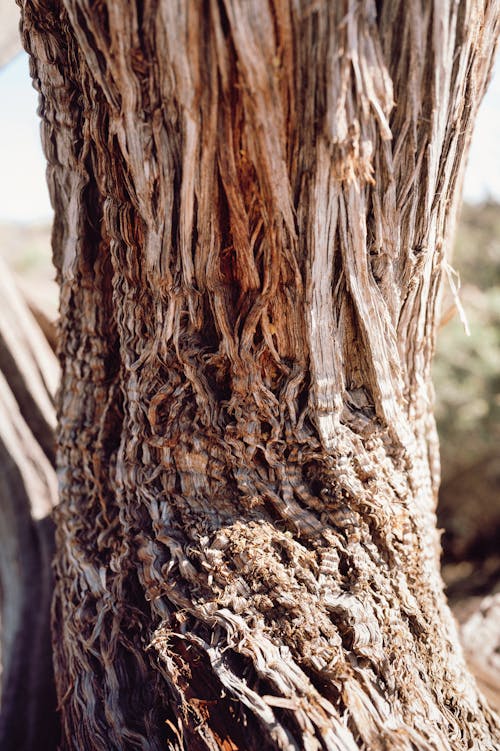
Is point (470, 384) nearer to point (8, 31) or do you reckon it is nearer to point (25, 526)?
point (25, 526)

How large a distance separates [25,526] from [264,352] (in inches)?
48.3

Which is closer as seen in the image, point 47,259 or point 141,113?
point 141,113

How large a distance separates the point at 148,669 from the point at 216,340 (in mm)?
671

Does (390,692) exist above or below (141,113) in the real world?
below

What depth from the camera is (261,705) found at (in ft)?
3.11

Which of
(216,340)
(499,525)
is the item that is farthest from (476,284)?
(216,340)

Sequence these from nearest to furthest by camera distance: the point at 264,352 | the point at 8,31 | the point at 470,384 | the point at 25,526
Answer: the point at 264,352, the point at 25,526, the point at 8,31, the point at 470,384

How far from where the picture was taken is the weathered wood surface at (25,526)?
162 cm

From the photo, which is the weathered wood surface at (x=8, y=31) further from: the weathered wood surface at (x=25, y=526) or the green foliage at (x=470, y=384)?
the green foliage at (x=470, y=384)

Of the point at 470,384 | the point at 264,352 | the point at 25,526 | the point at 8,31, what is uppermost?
the point at 470,384

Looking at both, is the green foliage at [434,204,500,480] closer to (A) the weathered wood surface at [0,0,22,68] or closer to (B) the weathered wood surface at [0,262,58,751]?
(B) the weathered wood surface at [0,262,58,751]

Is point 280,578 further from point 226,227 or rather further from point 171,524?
point 226,227

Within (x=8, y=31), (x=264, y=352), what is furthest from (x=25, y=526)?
(x=8, y=31)

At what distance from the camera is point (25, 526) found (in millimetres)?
1882
